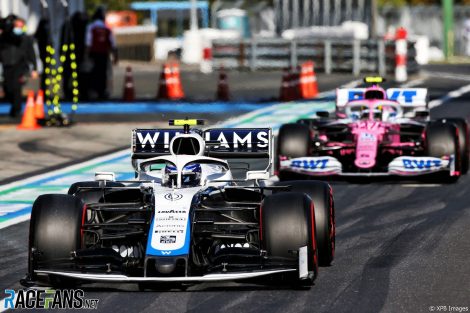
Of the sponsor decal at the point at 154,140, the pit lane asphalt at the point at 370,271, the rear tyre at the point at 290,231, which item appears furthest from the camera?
the sponsor decal at the point at 154,140

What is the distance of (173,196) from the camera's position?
35.3 feet

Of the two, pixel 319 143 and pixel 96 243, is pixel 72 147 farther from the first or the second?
pixel 96 243

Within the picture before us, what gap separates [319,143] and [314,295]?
320 inches

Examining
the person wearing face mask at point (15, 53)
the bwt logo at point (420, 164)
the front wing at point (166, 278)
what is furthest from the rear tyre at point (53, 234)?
the person wearing face mask at point (15, 53)

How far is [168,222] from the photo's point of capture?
10.4m

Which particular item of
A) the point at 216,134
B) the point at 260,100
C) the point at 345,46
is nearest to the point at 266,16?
the point at 345,46

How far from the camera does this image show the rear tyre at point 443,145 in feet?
56.1

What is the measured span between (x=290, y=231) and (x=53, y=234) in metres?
1.73

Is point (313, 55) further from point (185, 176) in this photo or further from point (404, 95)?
point (185, 176)

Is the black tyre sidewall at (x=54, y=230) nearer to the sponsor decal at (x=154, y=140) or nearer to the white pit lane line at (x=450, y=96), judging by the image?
the sponsor decal at (x=154, y=140)

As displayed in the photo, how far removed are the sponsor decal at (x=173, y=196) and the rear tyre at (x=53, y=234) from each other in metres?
0.69
